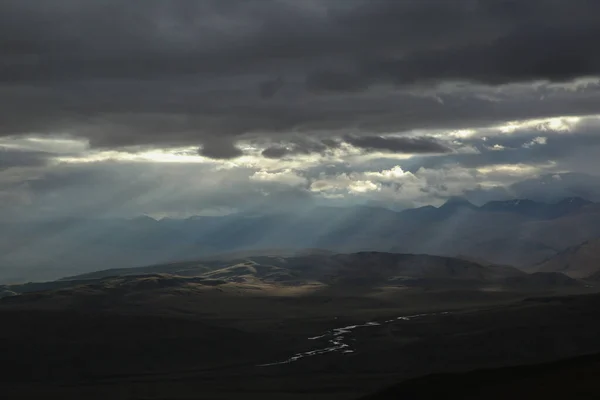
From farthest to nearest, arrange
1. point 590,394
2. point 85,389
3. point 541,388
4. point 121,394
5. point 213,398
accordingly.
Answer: point 85,389 → point 121,394 → point 213,398 → point 541,388 → point 590,394

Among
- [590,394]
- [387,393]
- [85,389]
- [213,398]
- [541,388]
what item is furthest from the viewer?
[85,389]

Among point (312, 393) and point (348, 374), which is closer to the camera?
point (312, 393)

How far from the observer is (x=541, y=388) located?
307 feet

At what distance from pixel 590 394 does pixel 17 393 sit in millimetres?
144113

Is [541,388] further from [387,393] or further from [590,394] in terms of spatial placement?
[387,393]

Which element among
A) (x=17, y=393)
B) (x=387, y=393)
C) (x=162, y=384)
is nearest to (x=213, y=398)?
(x=162, y=384)

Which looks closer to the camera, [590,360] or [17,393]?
[590,360]

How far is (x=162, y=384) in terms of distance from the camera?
191 metres

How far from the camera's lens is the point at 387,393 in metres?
103

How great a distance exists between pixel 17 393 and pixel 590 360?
136 meters

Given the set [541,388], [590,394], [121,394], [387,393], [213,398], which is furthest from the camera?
[121,394]

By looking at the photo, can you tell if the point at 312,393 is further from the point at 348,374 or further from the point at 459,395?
the point at 459,395

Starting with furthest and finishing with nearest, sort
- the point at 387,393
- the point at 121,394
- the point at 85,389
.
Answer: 1. the point at 85,389
2. the point at 121,394
3. the point at 387,393

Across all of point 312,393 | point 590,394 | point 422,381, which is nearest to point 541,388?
point 590,394
